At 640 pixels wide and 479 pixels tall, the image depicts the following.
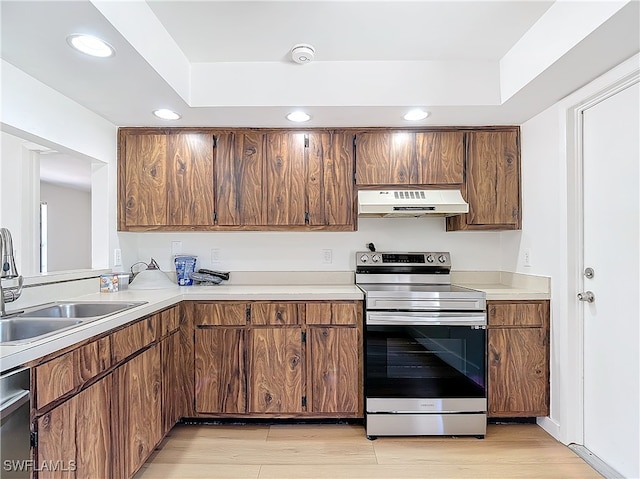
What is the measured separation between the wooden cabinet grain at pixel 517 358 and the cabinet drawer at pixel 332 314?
890 millimetres

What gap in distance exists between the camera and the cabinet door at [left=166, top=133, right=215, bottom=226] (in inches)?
114

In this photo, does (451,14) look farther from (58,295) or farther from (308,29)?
(58,295)

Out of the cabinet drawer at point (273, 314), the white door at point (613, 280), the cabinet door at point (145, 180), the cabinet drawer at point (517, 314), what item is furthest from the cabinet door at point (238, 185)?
the white door at point (613, 280)

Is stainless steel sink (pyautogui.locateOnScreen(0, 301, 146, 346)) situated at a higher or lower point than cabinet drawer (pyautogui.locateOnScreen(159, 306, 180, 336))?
higher

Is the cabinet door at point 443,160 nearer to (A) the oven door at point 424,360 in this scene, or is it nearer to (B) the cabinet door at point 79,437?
(A) the oven door at point 424,360

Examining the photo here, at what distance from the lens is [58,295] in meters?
2.27

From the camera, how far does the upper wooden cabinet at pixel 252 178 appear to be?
9.50 feet

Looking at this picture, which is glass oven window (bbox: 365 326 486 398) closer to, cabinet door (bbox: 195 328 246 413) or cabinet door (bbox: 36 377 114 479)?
cabinet door (bbox: 195 328 246 413)

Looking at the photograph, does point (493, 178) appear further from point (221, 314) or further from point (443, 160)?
point (221, 314)

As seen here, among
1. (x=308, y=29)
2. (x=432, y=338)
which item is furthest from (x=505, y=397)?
(x=308, y=29)

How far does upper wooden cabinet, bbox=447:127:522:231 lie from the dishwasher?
2.67 m

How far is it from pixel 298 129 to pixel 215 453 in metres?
2.19

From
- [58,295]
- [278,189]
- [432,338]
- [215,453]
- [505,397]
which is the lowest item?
[215,453]

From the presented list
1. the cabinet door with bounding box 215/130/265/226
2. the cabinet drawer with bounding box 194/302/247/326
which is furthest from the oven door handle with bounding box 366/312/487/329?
the cabinet door with bounding box 215/130/265/226
